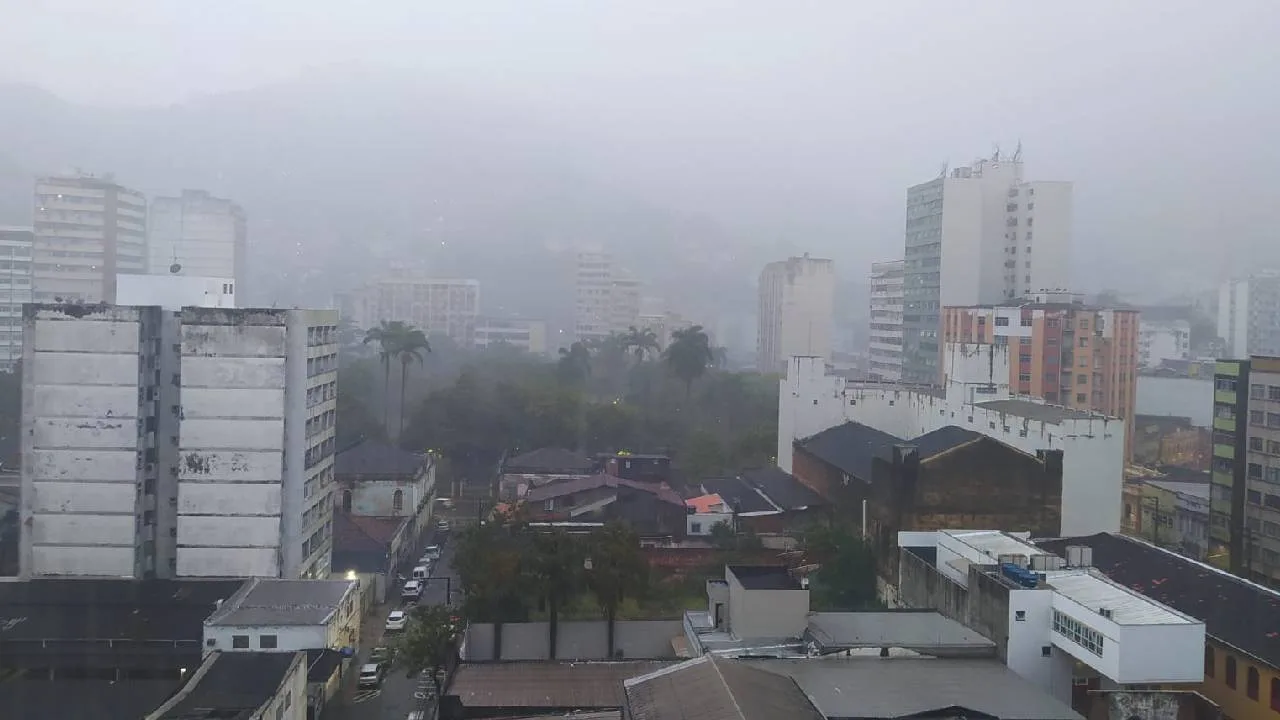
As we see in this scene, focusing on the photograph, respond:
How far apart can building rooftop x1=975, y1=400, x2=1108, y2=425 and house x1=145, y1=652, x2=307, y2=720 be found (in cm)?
1020

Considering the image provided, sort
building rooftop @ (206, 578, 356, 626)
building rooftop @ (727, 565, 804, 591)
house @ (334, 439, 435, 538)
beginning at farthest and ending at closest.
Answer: house @ (334, 439, 435, 538) → building rooftop @ (206, 578, 356, 626) → building rooftop @ (727, 565, 804, 591)

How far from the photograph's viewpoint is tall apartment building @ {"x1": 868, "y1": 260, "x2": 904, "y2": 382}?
3791 cm

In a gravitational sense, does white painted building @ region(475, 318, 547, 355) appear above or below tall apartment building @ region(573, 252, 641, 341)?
below

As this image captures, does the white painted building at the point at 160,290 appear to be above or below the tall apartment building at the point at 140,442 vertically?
above

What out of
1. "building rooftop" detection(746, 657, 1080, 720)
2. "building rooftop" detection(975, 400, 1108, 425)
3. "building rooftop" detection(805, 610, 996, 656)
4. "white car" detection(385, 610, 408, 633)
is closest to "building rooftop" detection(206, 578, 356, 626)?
"white car" detection(385, 610, 408, 633)

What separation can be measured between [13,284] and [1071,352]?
92.6 feet

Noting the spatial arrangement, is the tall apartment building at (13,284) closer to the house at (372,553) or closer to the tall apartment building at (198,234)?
the tall apartment building at (198,234)

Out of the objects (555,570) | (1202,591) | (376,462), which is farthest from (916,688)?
(376,462)

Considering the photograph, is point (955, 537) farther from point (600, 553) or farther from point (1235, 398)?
point (1235, 398)

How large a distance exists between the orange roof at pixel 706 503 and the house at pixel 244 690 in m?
8.69

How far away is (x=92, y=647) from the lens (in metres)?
11.2

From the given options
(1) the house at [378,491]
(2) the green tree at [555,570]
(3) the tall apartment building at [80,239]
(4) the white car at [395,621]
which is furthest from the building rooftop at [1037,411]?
(3) the tall apartment building at [80,239]

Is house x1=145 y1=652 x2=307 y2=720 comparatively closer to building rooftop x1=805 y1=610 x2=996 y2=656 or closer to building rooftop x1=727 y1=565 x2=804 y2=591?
building rooftop x1=727 y1=565 x2=804 y2=591

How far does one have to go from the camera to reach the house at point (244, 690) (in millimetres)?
8430
